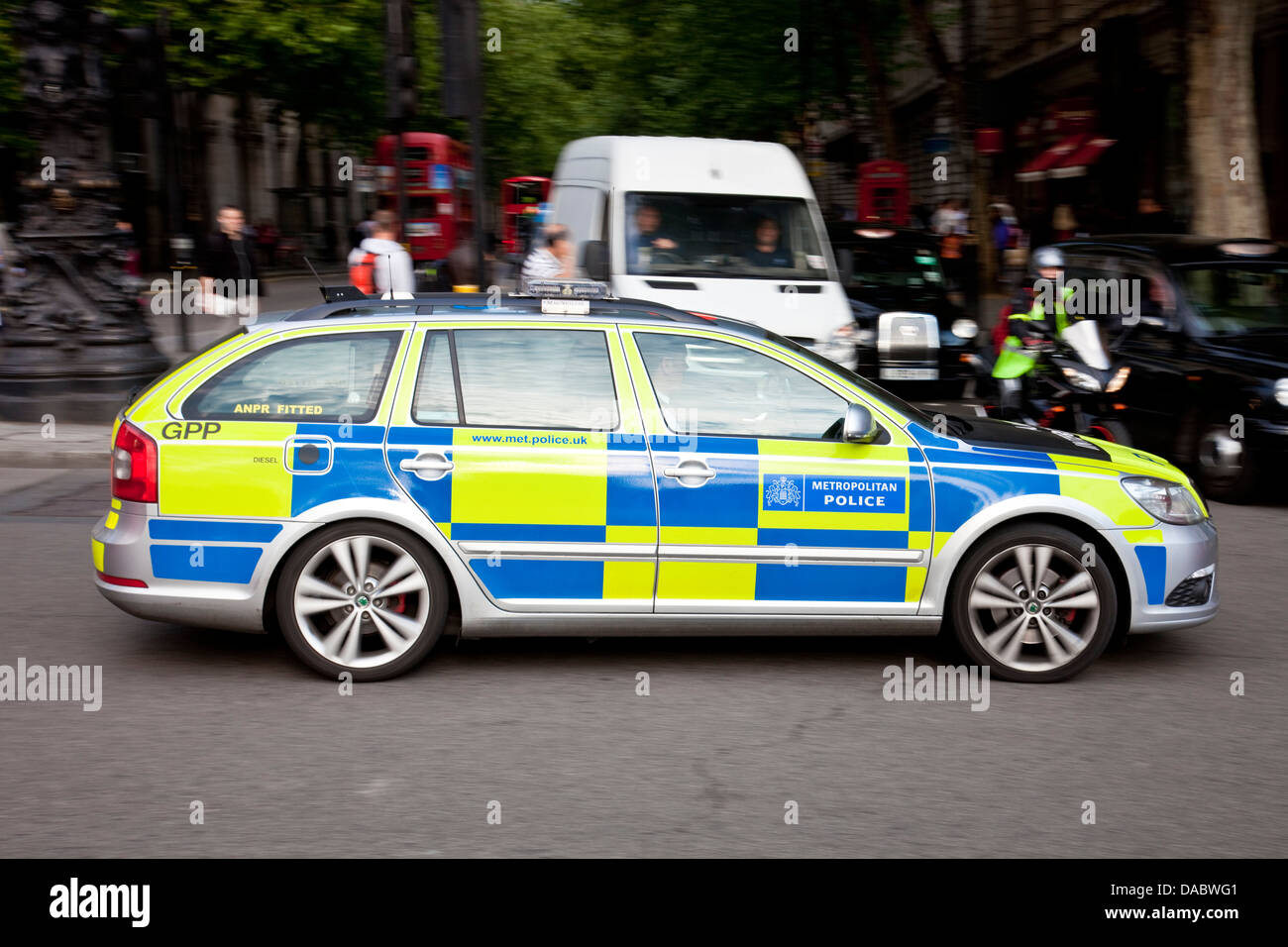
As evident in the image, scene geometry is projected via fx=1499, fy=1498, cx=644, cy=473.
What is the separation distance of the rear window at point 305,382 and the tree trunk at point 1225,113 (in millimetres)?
12691

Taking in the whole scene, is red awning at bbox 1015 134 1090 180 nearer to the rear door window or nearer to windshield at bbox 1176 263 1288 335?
windshield at bbox 1176 263 1288 335

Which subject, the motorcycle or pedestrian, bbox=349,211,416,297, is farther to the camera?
pedestrian, bbox=349,211,416,297

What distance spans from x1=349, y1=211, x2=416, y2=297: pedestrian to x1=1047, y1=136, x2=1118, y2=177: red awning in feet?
58.5

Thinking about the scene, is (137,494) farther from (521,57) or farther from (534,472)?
(521,57)

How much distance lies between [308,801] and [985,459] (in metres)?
2.91

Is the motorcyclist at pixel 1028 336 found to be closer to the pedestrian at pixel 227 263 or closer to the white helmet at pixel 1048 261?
the white helmet at pixel 1048 261

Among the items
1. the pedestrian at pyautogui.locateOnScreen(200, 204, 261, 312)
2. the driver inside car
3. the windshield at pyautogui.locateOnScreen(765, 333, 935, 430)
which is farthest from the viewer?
the pedestrian at pyautogui.locateOnScreen(200, 204, 261, 312)

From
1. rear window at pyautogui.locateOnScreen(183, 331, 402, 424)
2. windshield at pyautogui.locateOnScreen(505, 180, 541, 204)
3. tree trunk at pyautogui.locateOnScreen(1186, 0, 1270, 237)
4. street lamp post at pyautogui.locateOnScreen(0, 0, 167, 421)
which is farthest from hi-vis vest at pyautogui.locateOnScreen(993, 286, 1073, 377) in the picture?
windshield at pyautogui.locateOnScreen(505, 180, 541, 204)

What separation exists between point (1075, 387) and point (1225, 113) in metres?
7.31

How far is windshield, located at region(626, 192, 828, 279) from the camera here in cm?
1214

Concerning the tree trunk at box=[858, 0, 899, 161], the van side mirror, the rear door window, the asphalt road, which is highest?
the tree trunk at box=[858, 0, 899, 161]

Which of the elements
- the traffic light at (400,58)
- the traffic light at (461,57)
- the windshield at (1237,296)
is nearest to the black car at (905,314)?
the windshield at (1237,296)

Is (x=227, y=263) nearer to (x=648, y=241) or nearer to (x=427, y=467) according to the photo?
(x=648, y=241)

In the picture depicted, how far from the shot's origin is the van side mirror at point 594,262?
1159 cm
